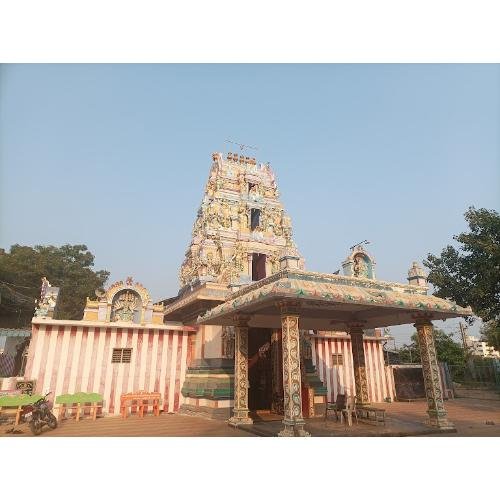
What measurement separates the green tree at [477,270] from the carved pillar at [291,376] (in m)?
13.7

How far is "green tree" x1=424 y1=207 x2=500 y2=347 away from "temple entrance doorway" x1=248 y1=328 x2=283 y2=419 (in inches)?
436

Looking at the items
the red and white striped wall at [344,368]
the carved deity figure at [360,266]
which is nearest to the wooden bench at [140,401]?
the red and white striped wall at [344,368]

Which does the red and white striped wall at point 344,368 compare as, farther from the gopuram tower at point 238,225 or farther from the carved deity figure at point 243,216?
the carved deity figure at point 243,216

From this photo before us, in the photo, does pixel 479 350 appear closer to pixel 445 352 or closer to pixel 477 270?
pixel 445 352

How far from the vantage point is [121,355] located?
13500 millimetres

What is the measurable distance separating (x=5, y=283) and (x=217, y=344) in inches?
1117

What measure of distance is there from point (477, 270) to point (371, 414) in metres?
12.2

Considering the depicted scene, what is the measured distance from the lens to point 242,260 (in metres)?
19.5

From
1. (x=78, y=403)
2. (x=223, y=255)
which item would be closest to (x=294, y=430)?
(x=78, y=403)

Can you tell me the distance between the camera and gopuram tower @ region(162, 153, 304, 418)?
12766 mm

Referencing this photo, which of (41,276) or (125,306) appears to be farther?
(41,276)

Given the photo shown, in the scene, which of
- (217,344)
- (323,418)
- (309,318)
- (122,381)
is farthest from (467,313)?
(122,381)

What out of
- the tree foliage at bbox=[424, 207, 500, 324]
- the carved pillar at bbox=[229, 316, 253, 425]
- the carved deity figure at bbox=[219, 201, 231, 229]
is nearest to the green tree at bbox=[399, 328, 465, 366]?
the tree foliage at bbox=[424, 207, 500, 324]

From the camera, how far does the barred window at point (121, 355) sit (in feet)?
44.0
